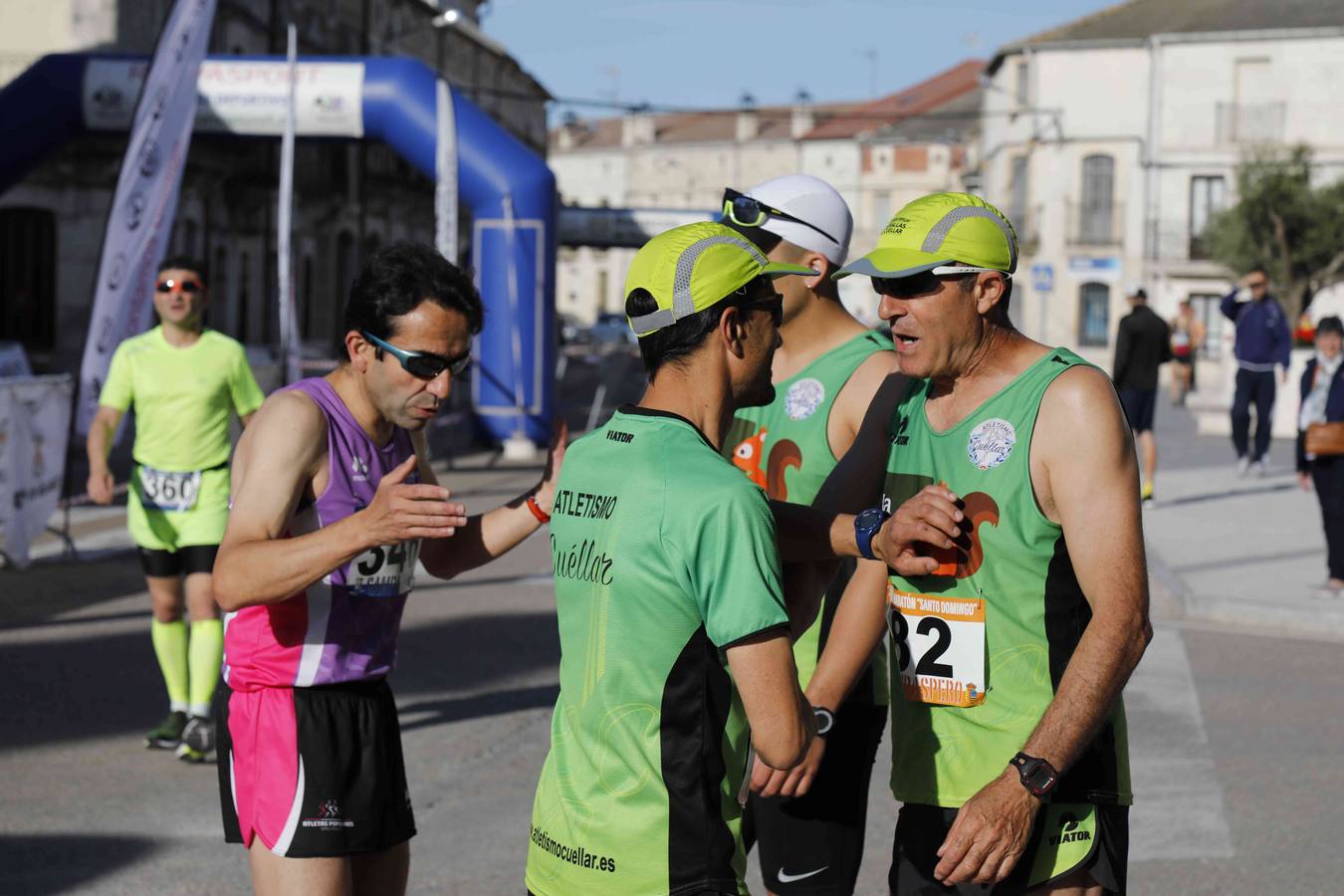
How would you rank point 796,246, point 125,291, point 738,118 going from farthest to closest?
point 738,118 < point 125,291 < point 796,246

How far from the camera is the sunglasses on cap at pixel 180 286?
24.2 ft

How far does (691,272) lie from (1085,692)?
99 cm

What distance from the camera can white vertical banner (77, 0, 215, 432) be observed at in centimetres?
1230

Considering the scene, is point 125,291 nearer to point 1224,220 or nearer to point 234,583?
point 234,583

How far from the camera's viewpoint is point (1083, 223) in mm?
57844

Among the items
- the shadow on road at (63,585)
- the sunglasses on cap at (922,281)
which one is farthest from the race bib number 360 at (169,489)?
the sunglasses on cap at (922,281)

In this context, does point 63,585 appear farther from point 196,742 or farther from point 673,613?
point 673,613

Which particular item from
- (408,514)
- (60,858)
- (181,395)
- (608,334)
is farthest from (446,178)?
(608,334)

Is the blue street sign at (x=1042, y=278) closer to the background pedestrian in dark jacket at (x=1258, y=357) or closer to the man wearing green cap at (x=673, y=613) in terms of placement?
the background pedestrian in dark jacket at (x=1258, y=357)

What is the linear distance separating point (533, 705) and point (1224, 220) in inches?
1787

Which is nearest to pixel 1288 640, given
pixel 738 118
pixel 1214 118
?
pixel 1214 118

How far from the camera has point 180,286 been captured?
7387mm

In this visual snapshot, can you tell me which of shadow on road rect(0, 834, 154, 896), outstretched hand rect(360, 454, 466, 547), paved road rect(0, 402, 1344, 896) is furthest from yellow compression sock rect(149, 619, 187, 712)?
outstretched hand rect(360, 454, 466, 547)

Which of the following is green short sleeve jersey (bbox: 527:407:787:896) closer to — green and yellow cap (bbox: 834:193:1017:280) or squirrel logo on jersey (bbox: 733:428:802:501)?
green and yellow cap (bbox: 834:193:1017:280)
